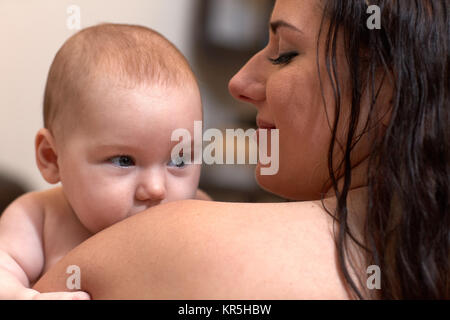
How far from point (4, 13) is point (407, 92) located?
1362 mm

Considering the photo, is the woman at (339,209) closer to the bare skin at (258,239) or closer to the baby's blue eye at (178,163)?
the bare skin at (258,239)

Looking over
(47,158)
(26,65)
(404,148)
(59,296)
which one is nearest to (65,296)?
(59,296)

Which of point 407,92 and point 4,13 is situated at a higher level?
point 4,13

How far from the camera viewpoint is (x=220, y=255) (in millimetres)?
820

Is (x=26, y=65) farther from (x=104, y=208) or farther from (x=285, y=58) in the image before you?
(x=285, y=58)

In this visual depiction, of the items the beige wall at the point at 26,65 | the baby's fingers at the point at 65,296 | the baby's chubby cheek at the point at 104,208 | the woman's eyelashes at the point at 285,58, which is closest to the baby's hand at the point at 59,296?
the baby's fingers at the point at 65,296

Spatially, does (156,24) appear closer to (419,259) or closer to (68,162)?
(68,162)

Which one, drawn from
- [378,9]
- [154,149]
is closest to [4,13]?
[154,149]

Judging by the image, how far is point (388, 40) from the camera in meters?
0.94

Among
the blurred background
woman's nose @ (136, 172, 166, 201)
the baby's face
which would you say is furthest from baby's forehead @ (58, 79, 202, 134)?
the blurred background

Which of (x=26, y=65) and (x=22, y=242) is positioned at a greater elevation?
(x=26, y=65)

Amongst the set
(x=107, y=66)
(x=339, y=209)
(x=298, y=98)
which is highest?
(x=107, y=66)

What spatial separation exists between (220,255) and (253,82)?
1.69 ft

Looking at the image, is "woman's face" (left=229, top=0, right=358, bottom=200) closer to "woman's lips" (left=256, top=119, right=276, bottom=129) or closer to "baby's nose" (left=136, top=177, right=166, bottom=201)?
"woman's lips" (left=256, top=119, right=276, bottom=129)
